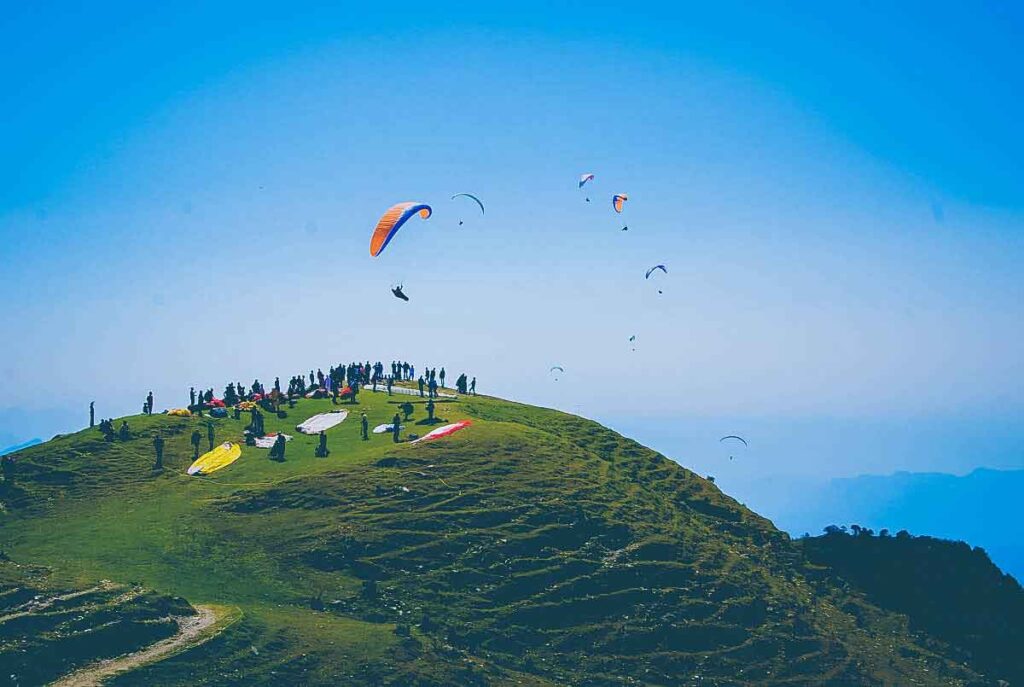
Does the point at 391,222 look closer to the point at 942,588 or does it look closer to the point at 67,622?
the point at 67,622

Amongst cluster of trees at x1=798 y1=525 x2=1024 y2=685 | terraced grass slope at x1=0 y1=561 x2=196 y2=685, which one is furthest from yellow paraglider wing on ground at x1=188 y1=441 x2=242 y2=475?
cluster of trees at x1=798 y1=525 x2=1024 y2=685

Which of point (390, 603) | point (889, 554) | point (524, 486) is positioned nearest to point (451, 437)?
point (524, 486)

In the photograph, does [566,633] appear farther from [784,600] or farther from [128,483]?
[128,483]

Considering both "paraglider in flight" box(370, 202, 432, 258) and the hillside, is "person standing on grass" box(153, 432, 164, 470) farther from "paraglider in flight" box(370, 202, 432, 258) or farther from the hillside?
"paraglider in flight" box(370, 202, 432, 258)

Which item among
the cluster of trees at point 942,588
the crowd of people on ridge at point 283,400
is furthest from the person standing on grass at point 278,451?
the cluster of trees at point 942,588

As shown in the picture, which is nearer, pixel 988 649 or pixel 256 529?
pixel 256 529

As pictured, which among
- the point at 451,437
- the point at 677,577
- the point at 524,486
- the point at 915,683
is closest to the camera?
the point at 915,683

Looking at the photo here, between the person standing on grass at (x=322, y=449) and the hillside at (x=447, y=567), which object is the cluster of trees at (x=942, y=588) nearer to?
the hillside at (x=447, y=567)
